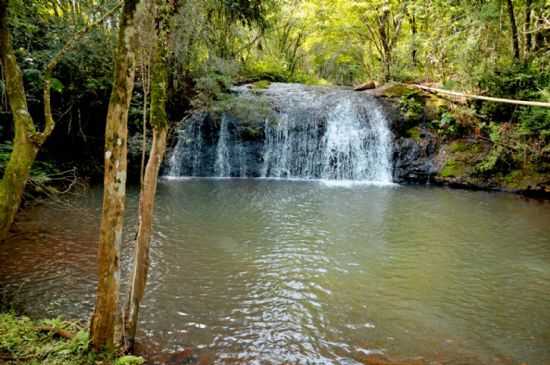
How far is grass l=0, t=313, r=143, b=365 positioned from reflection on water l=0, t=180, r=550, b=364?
2.49ft

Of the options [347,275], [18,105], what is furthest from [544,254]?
[18,105]

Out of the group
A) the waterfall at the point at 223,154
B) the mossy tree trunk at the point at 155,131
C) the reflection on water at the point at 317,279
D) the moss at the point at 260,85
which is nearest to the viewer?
the mossy tree trunk at the point at 155,131

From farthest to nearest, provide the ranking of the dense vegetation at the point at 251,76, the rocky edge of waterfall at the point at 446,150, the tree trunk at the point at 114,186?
the rocky edge of waterfall at the point at 446,150 → the dense vegetation at the point at 251,76 → the tree trunk at the point at 114,186

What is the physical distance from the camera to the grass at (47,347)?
3.02m

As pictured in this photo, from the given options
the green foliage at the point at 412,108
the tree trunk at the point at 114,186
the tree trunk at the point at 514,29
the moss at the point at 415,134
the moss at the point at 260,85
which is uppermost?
the tree trunk at the point at 514,29

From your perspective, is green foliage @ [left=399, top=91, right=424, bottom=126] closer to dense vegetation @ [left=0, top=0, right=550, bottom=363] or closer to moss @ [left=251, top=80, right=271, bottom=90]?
dense vegetation @ [left=0, top=0, right=550, bottom=363]

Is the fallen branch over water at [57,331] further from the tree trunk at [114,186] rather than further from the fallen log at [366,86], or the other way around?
the fallen log at [366,86]

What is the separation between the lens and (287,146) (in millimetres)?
14992

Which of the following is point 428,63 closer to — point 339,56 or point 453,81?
point 453,81

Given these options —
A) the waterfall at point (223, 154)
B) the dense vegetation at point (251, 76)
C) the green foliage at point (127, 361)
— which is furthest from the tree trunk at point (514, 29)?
the green foliage at point (127, 361)

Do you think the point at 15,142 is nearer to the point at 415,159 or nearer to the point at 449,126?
the point at 415,159

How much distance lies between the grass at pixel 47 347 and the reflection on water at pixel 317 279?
2.49 ft

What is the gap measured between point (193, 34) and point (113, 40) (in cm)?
262

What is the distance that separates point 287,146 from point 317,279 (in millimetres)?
9807
